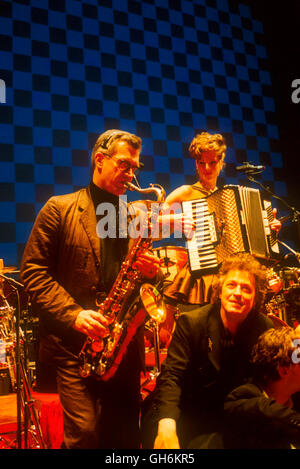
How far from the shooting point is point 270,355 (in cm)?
198

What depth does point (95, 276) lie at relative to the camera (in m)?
2.10

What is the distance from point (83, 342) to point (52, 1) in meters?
4.52

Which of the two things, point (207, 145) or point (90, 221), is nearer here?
point (90, 221)

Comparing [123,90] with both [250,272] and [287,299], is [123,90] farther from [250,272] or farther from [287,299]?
[250,272]

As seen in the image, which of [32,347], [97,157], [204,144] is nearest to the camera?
[97,157]

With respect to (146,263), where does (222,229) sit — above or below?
above

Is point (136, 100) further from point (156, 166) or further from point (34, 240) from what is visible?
point (34, 240)

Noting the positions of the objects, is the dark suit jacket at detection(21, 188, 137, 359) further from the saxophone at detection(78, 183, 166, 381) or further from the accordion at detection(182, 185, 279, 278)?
the accordion at detection(182, 185, 279, 278)

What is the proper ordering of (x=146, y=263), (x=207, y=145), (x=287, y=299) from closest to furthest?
(x=146, y=263) < (x=207, y=145) < (x=287, y=299)

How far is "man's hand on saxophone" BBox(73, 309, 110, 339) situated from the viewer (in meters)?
1.86

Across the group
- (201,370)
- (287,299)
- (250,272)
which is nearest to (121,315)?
(201,370)

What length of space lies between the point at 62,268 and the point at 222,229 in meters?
1.20

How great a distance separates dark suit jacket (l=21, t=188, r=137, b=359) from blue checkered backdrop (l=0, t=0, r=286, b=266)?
7.72ft
